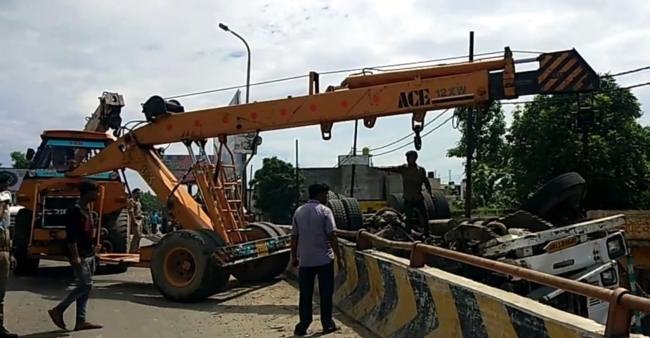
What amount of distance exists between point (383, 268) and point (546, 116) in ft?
78.9

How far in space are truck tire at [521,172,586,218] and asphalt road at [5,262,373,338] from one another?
9.78 feet

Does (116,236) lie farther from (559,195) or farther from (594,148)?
(594,148)

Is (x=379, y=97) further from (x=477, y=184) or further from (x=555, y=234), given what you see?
(x=477, y=184)

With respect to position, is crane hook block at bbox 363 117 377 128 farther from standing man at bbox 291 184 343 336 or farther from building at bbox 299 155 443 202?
building at bbox 299 155 443 202

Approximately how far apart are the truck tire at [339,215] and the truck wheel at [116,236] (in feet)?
14.6

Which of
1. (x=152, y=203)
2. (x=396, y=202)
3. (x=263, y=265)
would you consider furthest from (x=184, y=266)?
(x=152, y=203)

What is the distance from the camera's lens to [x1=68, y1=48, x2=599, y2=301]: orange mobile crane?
33.9 ft

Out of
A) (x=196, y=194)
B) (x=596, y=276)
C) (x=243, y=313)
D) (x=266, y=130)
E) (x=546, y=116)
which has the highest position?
(x=546, y=116)

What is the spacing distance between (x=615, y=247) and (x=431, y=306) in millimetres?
2861

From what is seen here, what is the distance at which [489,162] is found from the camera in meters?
46.1

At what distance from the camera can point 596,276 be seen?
7.81 meters

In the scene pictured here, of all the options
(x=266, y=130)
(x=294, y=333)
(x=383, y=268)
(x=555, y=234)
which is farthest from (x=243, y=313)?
(x=555, y=234)

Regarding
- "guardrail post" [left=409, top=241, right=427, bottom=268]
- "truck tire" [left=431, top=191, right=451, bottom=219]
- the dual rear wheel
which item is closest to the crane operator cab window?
the dual rear wheel

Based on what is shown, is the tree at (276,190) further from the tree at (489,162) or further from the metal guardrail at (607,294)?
the metal guardrail at (607,294)
